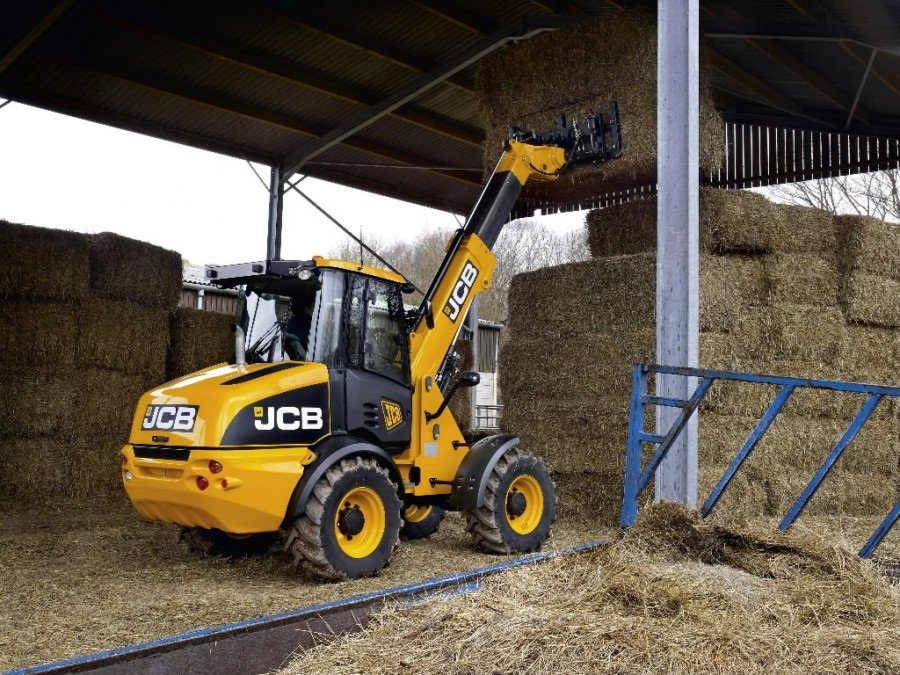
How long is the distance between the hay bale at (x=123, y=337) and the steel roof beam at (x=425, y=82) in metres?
3.52

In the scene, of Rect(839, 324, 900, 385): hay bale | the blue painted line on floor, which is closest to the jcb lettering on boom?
the blue painted line on floor

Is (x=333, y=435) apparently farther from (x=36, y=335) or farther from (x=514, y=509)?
(x=36, y=335)

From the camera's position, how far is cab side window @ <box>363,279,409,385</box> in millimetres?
5992

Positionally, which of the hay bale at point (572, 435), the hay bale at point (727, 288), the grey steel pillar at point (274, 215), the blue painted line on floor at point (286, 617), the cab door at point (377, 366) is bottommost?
the blue painted line on floor at point (286, 617)

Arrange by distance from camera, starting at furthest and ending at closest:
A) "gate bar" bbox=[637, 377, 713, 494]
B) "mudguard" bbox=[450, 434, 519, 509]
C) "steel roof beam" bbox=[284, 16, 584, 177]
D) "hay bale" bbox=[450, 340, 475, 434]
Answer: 1. "hay bale" bbox=[450, 340, 475, 434]
2. "steel roof beam" bbox=[284, 16, 584, 177]
3. "mudguard" bbox=[450, 434, 519, 509]
4. "gate bar" bbox=[637, 377, 713, 494]

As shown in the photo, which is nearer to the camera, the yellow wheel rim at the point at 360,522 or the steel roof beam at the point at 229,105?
the yellow wheel rim at the point at 360,522

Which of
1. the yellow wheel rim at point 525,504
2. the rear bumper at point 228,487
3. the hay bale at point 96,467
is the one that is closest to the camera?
the rear bumper at point 228,487

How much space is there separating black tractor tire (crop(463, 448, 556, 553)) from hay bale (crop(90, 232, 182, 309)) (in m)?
4.34

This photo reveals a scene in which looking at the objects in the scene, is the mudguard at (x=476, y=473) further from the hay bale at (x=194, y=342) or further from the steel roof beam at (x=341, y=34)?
the steel roof beam at (x=341, y=34)

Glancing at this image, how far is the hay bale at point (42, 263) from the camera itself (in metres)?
7.96

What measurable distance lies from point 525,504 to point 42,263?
4.76m

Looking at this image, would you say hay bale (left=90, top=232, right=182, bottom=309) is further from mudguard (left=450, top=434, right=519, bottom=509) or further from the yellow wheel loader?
mudguard (left=450, top=434, right=519, bottom=509)

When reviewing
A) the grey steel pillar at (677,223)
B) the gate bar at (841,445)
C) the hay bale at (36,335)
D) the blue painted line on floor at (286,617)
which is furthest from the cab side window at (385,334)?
the hay bale at (36,335)

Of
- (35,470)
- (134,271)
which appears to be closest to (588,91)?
(134,271)
